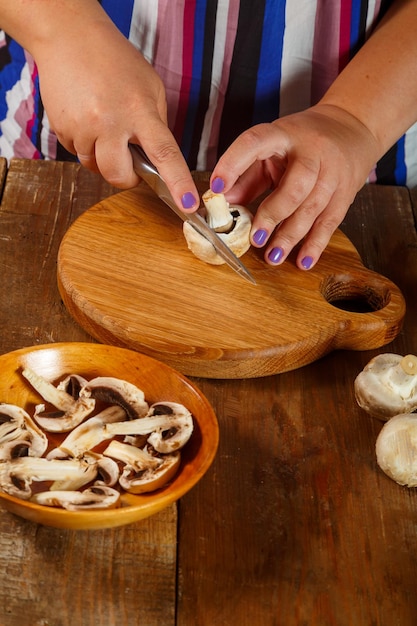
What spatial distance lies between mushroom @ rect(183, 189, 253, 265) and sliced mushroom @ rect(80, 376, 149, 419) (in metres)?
0.36

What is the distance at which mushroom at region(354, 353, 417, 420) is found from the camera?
129cm

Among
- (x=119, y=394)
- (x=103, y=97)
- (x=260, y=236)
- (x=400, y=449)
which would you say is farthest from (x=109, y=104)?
(x=400, y=449)

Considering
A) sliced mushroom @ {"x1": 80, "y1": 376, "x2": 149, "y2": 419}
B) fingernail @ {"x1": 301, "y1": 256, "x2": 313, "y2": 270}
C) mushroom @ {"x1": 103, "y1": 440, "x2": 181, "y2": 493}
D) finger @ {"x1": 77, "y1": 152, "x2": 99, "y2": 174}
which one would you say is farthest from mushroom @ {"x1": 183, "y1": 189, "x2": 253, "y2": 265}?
mushroom @ {"x1": 103, "y1": 440, "x2": 181, "y2": 493}

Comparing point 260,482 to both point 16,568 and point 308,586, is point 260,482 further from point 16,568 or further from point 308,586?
point 16,568

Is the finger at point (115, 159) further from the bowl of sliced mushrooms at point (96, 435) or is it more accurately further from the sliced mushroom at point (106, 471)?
the sliced mushroom at point (106, 471)

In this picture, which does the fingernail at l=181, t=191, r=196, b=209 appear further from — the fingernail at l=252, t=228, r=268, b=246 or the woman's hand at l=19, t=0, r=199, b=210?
the fingernail at l=252, t=228, r=268, b=246

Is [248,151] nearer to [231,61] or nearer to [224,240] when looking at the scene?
[224,240]

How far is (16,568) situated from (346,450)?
53 centimetres

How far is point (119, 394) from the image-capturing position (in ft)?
3.97

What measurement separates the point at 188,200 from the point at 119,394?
0.41 metres

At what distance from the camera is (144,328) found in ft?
4.52

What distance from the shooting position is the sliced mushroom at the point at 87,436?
3.70ft

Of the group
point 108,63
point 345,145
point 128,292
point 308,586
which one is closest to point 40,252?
point 128,292

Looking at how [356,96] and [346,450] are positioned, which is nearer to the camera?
[346,450]
